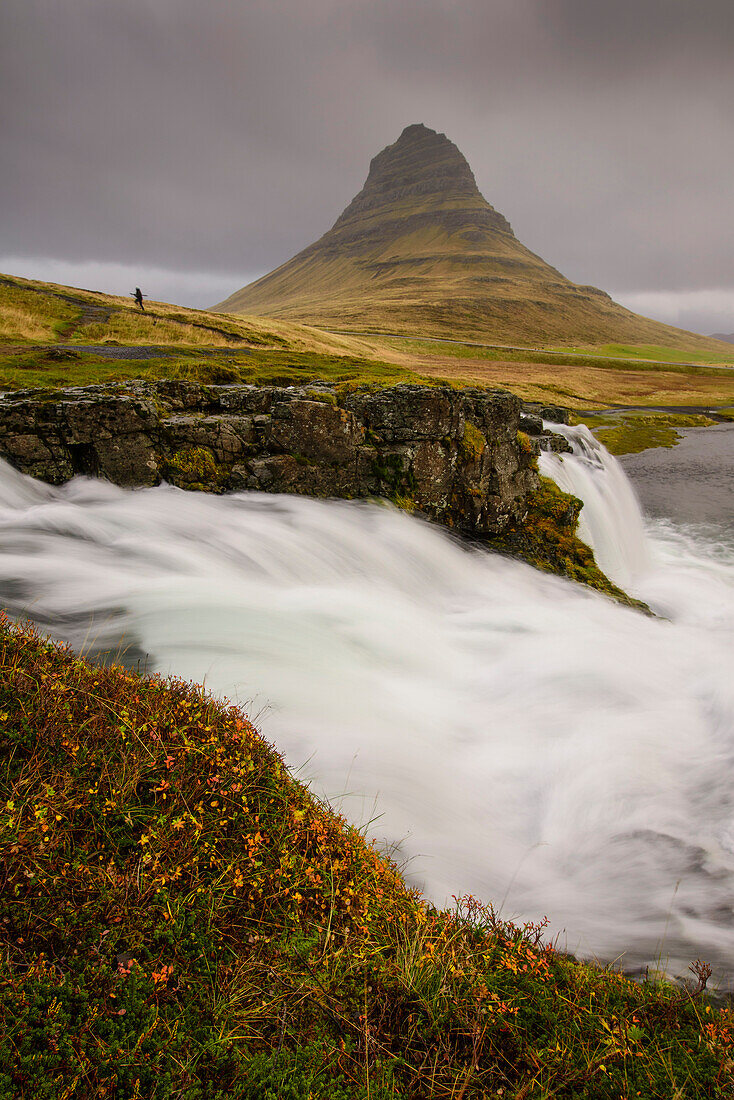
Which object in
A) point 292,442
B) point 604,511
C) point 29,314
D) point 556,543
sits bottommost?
point 556,543

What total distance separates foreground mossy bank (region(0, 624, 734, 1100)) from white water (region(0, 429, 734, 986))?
1444 millimetres

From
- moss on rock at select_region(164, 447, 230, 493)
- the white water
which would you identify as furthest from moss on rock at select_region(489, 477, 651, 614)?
moss on rock at select_region(164, 447, 230, 493)

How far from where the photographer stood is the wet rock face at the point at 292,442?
11820 millimetres

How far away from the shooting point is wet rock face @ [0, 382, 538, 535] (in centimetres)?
1182

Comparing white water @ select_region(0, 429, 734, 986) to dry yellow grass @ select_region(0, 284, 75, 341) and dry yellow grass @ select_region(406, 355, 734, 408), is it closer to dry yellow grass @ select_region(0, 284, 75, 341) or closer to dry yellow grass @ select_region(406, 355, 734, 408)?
dry yellow grass @ select_region(0, 284, 75, 341)

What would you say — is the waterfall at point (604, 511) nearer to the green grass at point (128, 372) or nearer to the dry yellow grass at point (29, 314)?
the green grass at point (128, 372)

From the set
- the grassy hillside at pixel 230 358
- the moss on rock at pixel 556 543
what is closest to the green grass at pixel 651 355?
the grassy hillside at pixel 230 358

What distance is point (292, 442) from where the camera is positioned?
46.0ft

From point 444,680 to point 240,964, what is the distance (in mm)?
6690

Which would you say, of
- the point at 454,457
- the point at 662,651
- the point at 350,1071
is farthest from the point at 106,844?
the point at 454,457

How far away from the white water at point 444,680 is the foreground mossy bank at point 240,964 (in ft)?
4.74

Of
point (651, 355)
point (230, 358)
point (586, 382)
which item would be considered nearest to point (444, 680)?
point (230, 358)

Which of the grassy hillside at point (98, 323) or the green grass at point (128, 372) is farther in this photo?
the grassy hillside at point (98, 323)

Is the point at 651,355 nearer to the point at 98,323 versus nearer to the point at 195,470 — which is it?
the point at 98,323
